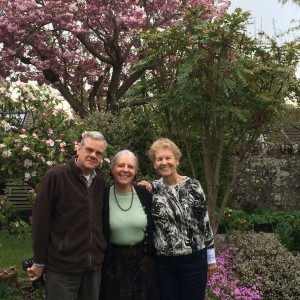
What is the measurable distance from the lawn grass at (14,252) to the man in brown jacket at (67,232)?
3155mm

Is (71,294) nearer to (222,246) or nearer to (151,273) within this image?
(151,273)

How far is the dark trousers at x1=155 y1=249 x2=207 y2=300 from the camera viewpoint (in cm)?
364

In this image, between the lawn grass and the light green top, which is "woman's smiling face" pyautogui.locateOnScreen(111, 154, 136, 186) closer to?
the light green top

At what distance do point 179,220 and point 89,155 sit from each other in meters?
0.83

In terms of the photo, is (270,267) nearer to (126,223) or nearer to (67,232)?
(126,223)

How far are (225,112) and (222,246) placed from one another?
2.02 metres

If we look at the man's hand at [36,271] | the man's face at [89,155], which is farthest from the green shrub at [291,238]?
the man's hand at [36,271]

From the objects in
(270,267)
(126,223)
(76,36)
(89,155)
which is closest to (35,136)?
(89,155)

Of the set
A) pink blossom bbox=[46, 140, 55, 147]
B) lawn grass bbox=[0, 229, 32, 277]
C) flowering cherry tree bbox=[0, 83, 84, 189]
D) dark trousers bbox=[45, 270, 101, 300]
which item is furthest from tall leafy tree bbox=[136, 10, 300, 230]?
lawn grass bbox=[0, 229, 32, 277]

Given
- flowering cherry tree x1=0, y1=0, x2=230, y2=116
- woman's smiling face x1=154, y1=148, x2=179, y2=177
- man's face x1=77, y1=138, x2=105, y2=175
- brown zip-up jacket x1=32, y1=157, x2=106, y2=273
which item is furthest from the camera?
flowering cherry tree x1=0, y1=0, x2=230, y2=116

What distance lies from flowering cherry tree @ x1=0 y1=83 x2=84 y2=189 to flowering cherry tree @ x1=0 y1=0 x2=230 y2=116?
18.2ft

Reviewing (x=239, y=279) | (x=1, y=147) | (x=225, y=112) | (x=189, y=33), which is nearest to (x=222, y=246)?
(x=239, y=279)

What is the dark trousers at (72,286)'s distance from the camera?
3.32 meters

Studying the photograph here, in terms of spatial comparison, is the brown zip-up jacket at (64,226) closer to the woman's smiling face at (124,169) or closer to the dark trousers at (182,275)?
the woman's smiling face at (124,169)
